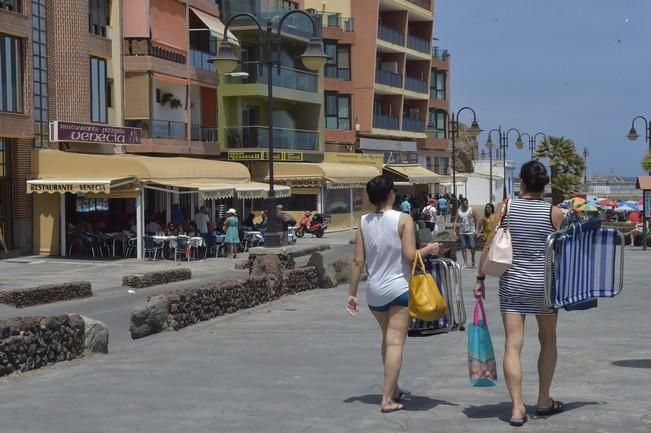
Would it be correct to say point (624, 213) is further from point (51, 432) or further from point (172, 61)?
point (51, 432)

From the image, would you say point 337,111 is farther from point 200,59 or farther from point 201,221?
point 201,221

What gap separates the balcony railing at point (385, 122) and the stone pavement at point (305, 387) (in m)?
49.3

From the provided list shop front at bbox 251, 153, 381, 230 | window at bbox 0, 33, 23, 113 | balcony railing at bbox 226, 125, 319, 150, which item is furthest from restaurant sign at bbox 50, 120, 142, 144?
shop front at bbox 251, 153, 381, 230

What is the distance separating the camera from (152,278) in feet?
78.6

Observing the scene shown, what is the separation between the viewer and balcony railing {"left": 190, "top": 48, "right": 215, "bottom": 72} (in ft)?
139

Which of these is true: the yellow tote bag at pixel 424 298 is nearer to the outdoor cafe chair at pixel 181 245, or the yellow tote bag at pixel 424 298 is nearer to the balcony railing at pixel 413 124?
the outdoor cafe chair at pixel 181 245

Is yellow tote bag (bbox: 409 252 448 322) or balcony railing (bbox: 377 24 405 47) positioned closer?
yellow tote bag (bbox: 409 252 448 322)

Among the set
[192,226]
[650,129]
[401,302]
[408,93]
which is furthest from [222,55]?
[408,93]

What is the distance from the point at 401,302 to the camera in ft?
24.4

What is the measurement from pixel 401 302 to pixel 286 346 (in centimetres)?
450

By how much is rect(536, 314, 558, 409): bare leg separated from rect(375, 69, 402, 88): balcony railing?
181 ft

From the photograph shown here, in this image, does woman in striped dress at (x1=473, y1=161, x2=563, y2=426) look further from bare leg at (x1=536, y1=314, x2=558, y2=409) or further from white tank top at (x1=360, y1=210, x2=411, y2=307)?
white tank top at (x1=360, y1=210, x2=411, y2=307)

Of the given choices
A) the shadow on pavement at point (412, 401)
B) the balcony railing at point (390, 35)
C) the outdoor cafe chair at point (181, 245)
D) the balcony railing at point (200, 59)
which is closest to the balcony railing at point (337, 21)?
the balcony railing at point (390, 35)

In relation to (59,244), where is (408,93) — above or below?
above
